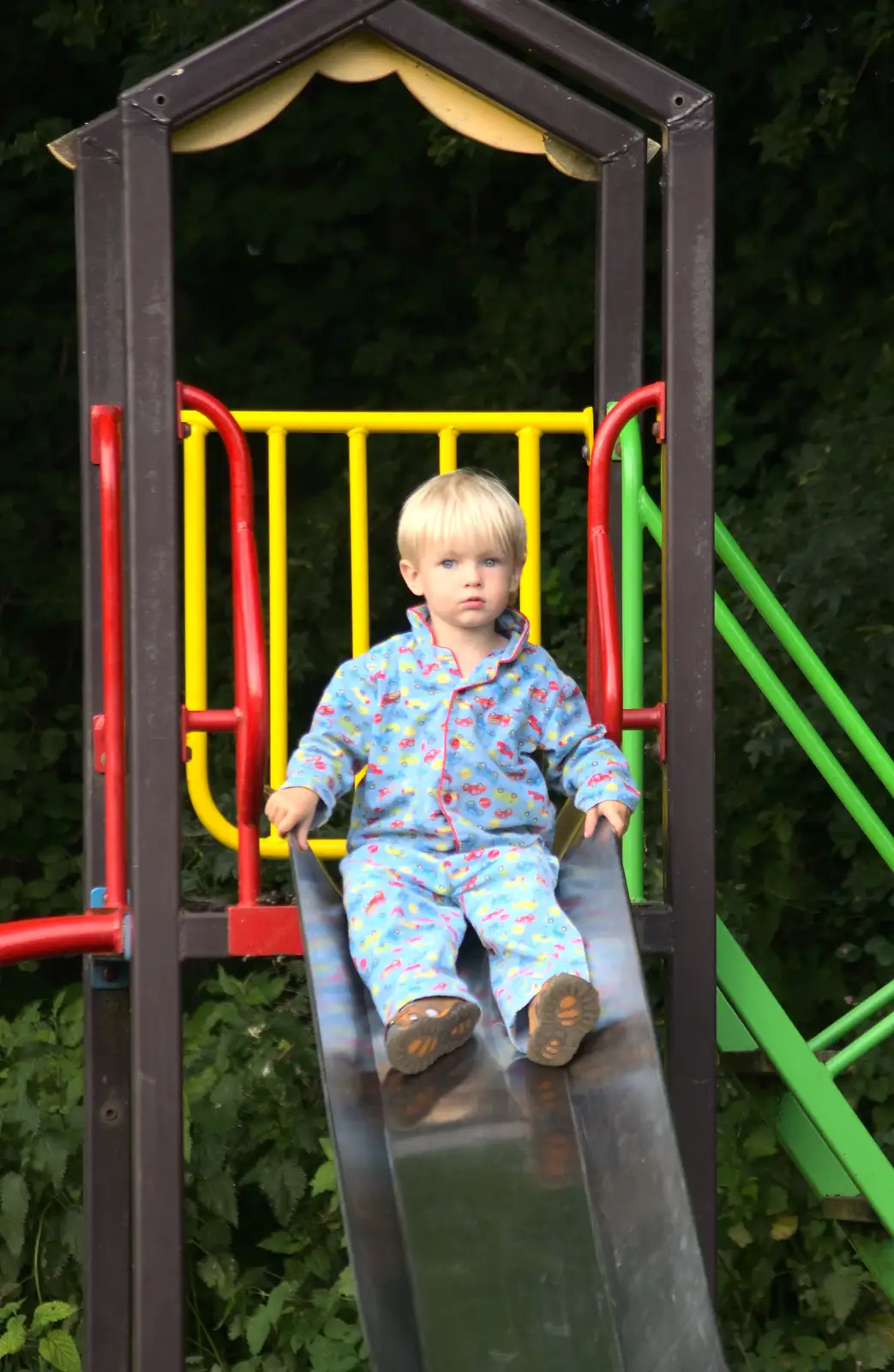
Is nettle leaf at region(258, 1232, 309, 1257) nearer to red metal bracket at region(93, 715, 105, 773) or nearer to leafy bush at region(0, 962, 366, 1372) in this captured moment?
leafy bush at region(0, 962, 366, 1372)

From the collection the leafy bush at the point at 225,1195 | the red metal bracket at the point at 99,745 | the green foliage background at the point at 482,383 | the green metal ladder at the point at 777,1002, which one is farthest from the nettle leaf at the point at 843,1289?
the red metal bracket at the point at 99,745

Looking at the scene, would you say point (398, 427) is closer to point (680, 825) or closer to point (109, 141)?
point (109, 141)

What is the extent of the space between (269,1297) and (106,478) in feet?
7.88

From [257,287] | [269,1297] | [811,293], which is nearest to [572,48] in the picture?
[269,1297]

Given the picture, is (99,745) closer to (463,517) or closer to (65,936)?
(65,936)

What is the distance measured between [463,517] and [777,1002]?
139 cm

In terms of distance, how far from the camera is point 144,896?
301 centimetres

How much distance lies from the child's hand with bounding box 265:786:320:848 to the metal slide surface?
0.16 feet

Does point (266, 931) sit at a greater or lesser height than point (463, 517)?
lesser

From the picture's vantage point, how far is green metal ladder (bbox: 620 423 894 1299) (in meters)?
3.53

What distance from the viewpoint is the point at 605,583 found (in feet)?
11.1

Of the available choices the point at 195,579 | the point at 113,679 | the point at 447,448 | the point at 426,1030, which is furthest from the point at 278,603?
the point at 426,1030

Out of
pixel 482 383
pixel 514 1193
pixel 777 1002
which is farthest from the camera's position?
pixel 482 383

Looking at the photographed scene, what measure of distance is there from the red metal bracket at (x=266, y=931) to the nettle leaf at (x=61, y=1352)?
1.92 m
